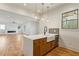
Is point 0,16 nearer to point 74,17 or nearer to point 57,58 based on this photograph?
point 57,58

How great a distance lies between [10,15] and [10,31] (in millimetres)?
438

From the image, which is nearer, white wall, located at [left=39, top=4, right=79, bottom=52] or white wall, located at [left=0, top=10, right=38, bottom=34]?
white wall, located at [left=0, top=10, right=38, bottom=34]

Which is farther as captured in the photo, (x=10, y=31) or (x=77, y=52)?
(x=77, y=52)

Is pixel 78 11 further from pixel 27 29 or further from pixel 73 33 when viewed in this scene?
pixel 27 29

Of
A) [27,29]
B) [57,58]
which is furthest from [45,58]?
[27,29]

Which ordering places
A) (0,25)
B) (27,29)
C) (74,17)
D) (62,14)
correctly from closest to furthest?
(0,25)
(27,29)
(74,17)
(62,14)

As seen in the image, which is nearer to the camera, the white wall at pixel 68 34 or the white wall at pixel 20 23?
the white wall at pixel 20 23

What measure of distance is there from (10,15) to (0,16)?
0.25 m

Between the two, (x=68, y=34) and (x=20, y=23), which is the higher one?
(x=20, y=23)

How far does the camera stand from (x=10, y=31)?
238 cm

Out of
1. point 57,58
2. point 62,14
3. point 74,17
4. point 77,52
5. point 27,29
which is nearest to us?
point 57,58

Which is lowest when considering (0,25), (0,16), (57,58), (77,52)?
(77,52)

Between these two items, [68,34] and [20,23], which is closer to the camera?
[20,23]

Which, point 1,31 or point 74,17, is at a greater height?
point 74,17
